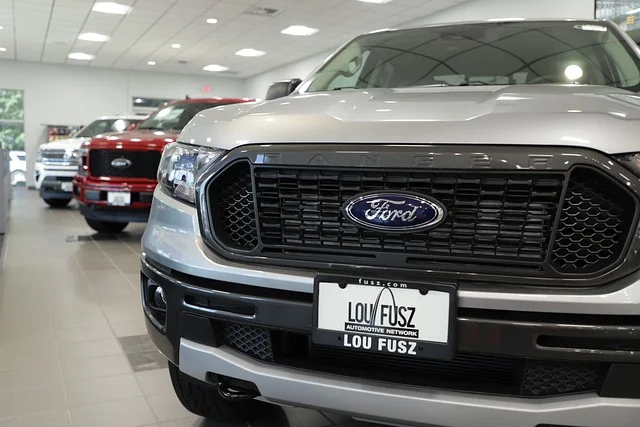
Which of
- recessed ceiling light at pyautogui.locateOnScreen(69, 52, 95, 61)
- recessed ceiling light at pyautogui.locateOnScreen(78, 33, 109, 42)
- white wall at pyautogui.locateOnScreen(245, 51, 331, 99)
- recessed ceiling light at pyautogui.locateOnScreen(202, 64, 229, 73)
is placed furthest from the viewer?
recessed ceiling light at pyautogui.locateOnScreen(202, 64, 229, 73)

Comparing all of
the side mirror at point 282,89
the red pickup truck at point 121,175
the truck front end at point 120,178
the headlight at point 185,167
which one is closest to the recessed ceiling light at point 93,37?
the red pickup truck at point 121,175

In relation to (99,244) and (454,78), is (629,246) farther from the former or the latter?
(99,244)

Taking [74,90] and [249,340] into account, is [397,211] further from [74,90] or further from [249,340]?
[74,90]

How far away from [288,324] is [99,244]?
5514mm

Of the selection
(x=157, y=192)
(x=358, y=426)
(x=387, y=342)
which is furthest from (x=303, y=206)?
(x=358, y=426)

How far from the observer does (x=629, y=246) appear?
124cm

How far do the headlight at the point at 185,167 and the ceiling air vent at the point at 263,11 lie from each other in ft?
32.7

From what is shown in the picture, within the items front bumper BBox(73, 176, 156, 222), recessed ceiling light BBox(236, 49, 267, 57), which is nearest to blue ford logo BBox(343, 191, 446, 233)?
front bumper BBox(73, 176, 156, 222)

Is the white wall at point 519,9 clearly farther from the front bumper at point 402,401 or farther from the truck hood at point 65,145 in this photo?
the front bumper at point 402,401

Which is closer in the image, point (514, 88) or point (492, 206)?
point (492, 206)

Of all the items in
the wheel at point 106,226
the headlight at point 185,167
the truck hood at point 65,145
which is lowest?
the wheel at point 106,226

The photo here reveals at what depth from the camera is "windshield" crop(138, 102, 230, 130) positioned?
23.1ft

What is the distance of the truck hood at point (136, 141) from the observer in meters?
6.12

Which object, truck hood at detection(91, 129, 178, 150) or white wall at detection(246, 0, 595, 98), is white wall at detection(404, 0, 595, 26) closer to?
white wall at detection(246, 0, 595, 98)
